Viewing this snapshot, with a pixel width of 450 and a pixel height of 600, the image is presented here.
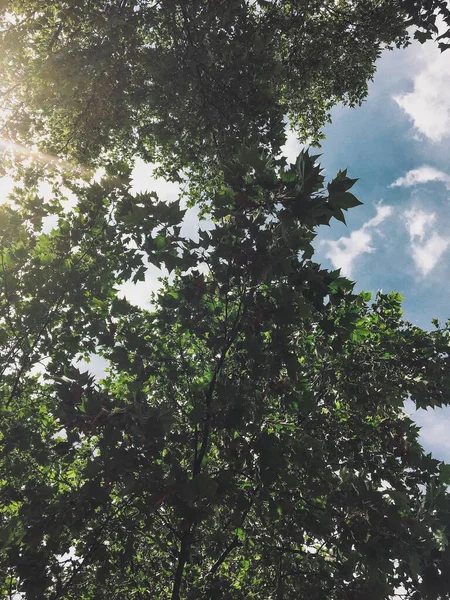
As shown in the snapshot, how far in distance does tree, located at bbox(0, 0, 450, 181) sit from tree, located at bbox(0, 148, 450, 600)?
3.29 m

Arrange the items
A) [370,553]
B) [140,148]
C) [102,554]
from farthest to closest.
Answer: [140,148]
[102,554]
[370,553]

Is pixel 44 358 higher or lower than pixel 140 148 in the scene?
lower

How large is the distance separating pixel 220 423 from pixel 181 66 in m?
7.39

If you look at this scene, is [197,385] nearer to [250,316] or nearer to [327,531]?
[250,316]

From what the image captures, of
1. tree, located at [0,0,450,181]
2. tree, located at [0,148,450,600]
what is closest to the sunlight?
tree, located at [0,0,450,181]

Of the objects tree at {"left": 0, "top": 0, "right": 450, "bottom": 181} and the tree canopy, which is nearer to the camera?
the tree canopy

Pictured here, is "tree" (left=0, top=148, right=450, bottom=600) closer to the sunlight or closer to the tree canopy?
the tree canopy

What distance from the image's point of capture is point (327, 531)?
3.50m

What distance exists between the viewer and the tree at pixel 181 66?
24.0 ft

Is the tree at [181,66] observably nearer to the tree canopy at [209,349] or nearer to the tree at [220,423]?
the tree canopy at [209,349]

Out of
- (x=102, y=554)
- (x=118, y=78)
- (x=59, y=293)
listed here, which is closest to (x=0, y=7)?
(x=118, y=78)

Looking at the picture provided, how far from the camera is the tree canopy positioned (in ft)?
9.95

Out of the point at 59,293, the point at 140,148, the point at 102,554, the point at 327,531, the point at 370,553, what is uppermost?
the point at 140,148

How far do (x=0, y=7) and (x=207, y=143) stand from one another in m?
4.53
